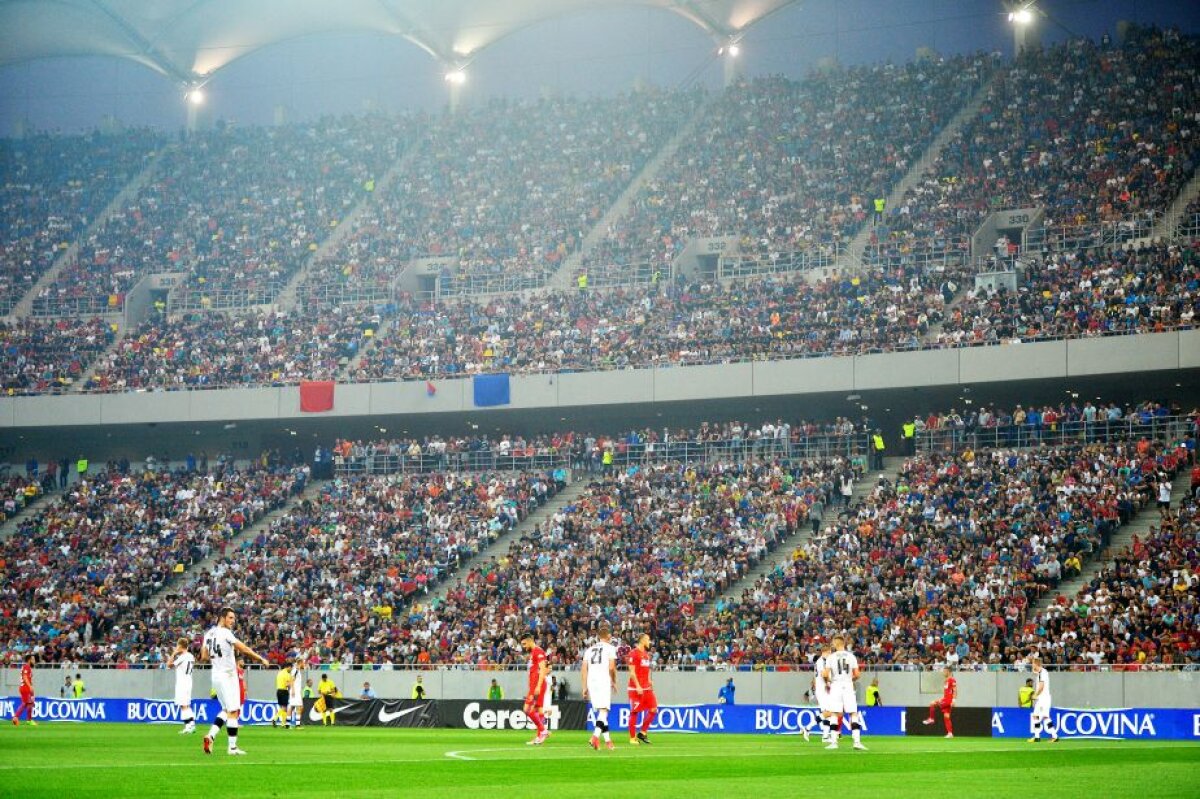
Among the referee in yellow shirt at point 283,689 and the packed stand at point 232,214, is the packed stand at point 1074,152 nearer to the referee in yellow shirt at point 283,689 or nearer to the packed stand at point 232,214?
the packed stand at point 232,214

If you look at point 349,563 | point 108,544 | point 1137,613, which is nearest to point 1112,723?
point 1137,613

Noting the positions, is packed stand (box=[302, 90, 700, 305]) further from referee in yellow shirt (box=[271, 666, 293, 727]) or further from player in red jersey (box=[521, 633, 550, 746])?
player in red jersey (box=[521, 633, 550, 746])

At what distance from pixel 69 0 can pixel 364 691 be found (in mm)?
46876

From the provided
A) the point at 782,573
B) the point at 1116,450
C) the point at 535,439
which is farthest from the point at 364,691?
the point at 1116,450

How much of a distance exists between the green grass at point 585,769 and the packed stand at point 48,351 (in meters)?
40.8

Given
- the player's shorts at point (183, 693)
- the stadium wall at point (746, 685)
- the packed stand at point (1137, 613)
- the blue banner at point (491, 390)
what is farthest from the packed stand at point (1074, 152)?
the player's shorts at point (183, 693)

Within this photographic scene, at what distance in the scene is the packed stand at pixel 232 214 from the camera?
74.3 m

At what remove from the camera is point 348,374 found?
217 ft

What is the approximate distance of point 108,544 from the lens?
62.3 meters

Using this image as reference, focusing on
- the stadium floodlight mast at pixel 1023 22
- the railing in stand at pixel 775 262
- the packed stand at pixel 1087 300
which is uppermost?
the stadium floodlight mast at pixel 1023 22

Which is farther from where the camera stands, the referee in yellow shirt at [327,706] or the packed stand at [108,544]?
the packed stand at [108,544]

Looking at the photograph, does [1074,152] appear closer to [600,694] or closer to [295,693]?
[295,693]

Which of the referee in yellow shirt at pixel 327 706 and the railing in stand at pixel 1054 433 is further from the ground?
the railing in stand at pixel 1054 433

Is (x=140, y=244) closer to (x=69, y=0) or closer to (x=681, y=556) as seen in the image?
(x=69, y=0)
